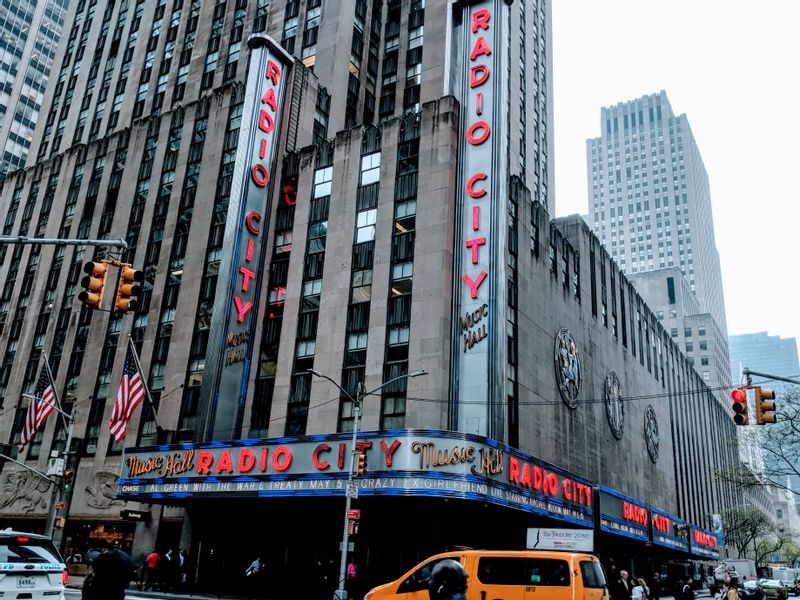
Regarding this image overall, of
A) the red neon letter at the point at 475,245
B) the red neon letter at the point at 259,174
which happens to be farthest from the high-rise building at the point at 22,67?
the red neon letter at the point at 475,245

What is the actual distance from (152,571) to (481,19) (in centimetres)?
3888

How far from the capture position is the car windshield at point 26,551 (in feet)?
41.7

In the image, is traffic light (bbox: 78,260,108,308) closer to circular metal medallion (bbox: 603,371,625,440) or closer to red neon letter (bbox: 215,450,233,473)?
red neon letter (bbox: 215,450,233,473)

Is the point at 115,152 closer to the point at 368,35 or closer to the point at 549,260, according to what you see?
the point at 368,35

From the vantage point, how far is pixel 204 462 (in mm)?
39688

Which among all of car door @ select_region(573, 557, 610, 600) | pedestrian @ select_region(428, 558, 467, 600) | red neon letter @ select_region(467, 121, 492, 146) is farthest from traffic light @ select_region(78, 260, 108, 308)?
red neon letter @ select_region(467, 121, 492, 146)

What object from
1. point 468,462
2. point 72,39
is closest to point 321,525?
point 468,462

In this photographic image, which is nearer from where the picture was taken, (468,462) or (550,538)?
(550,538)

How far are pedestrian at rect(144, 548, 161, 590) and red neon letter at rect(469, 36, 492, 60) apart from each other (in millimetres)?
35043

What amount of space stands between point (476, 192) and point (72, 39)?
70.8 m

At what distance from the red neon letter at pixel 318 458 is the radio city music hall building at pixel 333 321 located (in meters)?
0.08

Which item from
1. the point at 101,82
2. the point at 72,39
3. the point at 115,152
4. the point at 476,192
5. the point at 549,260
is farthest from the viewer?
the point at 72,39

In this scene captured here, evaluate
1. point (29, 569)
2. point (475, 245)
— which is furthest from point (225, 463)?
point (29, 569)

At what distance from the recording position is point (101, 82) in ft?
271
